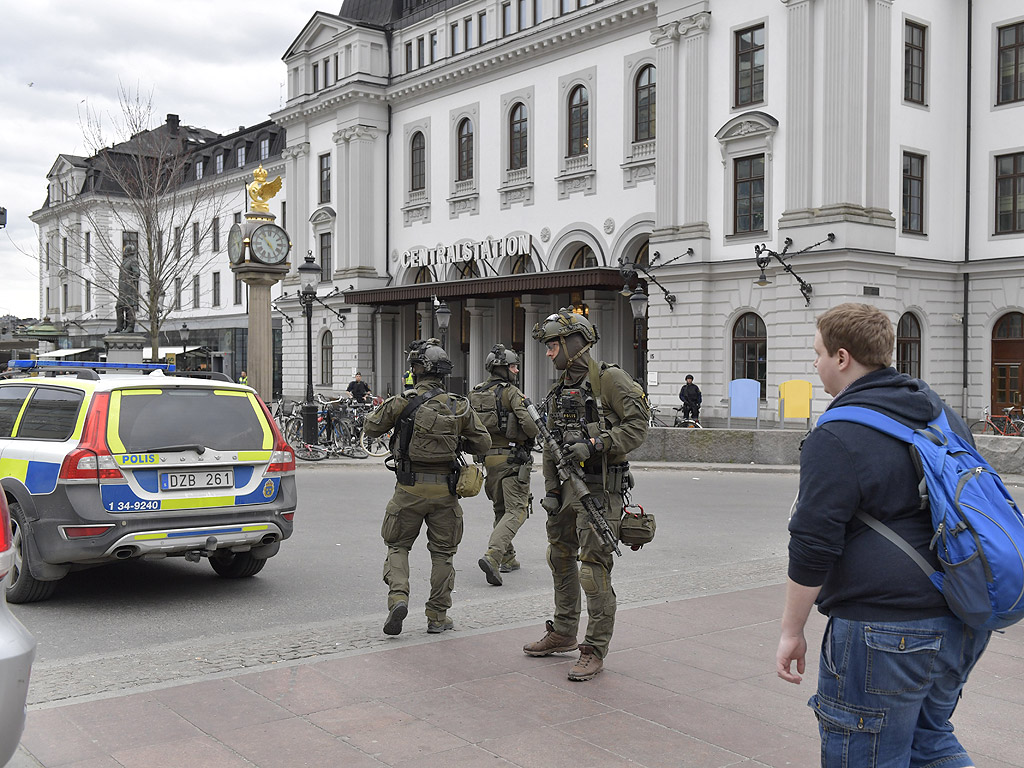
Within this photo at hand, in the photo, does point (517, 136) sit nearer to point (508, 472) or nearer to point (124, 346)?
point (124, 346)

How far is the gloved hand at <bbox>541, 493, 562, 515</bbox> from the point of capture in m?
5.93

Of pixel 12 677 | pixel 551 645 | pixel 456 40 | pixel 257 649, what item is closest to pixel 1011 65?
pixel 456 40

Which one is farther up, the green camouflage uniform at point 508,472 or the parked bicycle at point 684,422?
the green camouflage uniform at point 508,472

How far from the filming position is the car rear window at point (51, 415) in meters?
7.78

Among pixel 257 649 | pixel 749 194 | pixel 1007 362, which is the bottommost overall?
pixel 257 649

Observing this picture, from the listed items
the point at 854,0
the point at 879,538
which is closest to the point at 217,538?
the point at 879,538

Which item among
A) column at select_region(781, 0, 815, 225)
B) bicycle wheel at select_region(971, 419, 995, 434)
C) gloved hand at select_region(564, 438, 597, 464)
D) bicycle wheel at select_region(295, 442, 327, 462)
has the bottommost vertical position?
bicycle wheel at select_region(295, 442, 327, 462)

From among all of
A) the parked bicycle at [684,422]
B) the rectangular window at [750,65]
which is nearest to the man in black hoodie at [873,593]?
the parked bicycle at [684,422]

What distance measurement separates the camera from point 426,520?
695cm

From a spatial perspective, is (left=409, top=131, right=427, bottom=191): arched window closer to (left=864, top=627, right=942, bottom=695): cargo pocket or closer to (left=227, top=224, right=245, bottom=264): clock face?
(left=227, top=224, right=245, bottom=264): clock face

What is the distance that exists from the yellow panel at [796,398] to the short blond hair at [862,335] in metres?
23.2

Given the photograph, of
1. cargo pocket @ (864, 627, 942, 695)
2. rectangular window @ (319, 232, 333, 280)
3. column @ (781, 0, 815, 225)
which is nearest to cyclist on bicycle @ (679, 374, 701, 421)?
column @ (781, 0, 815, 225)

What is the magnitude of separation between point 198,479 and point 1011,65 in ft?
92.1

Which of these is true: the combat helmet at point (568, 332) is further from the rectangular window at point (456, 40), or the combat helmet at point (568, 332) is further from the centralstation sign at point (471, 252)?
the rectangular window at point (456, 40)
